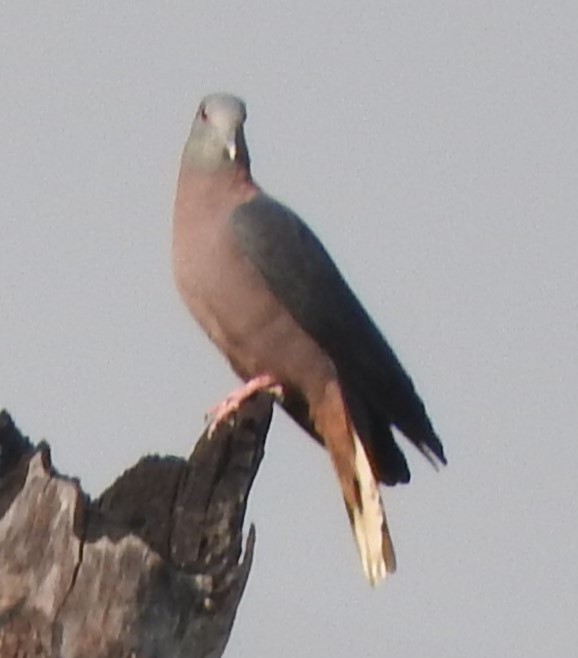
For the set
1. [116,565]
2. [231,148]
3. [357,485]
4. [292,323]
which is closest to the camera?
[116,565]

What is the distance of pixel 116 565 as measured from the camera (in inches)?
217

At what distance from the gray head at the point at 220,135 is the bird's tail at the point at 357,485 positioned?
1193 mm

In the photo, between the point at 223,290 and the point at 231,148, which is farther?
the point at 231,148

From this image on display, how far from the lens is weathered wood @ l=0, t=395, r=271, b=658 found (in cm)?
545

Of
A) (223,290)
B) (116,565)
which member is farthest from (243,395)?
(116,565)

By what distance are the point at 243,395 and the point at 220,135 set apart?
4.41ft

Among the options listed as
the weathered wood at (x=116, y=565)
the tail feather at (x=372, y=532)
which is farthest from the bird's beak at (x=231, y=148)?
the weathered wood at (x=116, y=565)

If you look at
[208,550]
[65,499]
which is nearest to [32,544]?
[65,499]

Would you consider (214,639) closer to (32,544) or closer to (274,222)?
(32,544)

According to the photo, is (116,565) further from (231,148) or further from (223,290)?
(231,148)

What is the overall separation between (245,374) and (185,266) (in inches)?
22.7

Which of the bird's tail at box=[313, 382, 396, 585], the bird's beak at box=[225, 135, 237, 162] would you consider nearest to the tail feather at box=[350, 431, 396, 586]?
the bird's tail at box=[313, 382, 396, 585]

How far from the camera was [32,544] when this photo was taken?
553 cm

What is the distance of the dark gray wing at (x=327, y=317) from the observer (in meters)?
8.10
